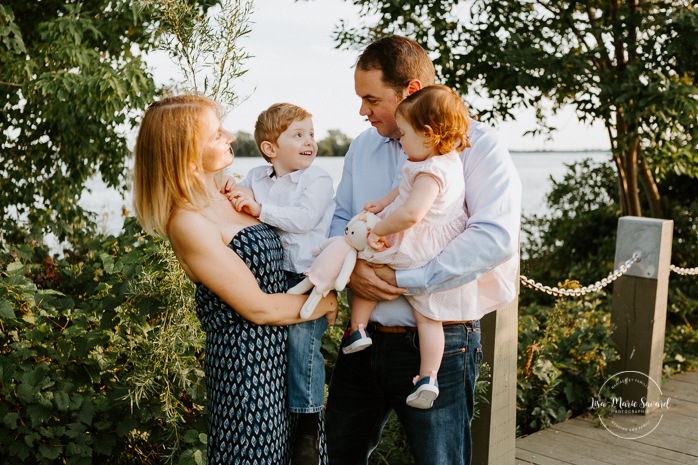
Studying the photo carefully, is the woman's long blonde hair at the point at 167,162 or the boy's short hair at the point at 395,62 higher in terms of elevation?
the boy's short hair at the point at 395,62

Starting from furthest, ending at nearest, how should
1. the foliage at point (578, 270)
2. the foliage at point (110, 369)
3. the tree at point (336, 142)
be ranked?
the tree at point (336, 142), the foliage at point (578, 270), the foliage at point (110, 369)

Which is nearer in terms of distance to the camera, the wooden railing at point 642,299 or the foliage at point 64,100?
the wooden railing at point 642,299

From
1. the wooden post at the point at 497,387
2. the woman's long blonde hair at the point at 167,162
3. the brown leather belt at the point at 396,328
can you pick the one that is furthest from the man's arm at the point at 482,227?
the wooden post at the point at 497,387

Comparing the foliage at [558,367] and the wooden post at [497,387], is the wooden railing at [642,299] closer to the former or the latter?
the foliage at [558,367]

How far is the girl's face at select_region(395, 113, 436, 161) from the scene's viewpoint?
80.9 inches

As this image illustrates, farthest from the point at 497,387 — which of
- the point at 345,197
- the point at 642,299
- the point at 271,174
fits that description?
the point at 642,299

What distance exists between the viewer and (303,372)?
86.1 inches

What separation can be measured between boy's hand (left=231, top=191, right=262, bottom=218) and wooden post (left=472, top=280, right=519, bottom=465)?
1.17 m

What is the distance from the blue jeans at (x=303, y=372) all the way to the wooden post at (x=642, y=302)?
109 inches

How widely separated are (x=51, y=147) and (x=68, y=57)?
1.27m

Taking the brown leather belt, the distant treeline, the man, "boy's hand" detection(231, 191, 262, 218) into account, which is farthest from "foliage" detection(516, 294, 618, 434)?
"boy's hand" detection(231, 191, 262, 218)

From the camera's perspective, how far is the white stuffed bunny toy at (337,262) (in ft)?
7.00

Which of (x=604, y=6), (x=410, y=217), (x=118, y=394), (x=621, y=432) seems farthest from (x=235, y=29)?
(x=604, y=6)

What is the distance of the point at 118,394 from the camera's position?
3.03 metres
